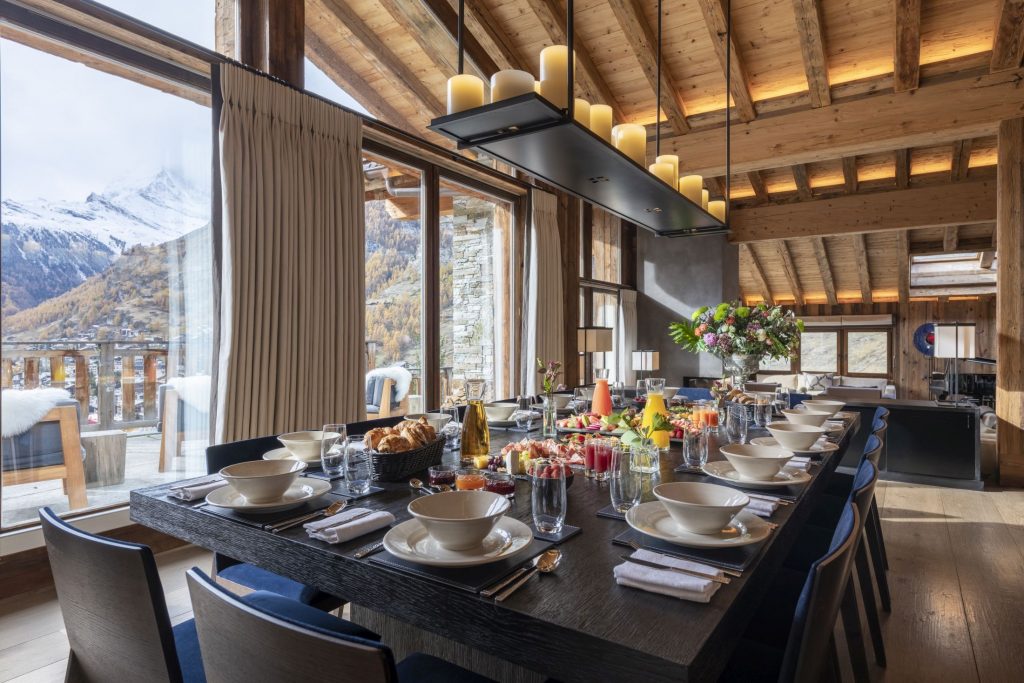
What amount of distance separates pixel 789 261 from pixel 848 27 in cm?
677

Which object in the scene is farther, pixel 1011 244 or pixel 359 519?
pixel 1011 244

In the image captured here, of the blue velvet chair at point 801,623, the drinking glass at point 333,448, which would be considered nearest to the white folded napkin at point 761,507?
the blue velvet chair at point 801,623

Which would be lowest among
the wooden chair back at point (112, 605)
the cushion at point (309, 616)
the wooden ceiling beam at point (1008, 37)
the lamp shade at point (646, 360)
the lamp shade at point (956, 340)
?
the cushion at point (309, 616)

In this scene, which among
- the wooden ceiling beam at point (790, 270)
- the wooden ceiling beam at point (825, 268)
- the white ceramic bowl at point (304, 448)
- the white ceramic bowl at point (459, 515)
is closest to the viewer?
the white ceramic bowl at point (459, 515)

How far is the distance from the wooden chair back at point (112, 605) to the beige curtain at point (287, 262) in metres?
1.99

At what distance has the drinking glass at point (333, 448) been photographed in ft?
5.07

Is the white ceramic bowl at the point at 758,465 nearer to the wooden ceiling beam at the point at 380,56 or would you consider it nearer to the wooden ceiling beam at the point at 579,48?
the wooden ceiling beam at the point at 579,48

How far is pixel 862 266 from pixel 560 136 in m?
10.4

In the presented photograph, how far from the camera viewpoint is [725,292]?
7910 millimetres

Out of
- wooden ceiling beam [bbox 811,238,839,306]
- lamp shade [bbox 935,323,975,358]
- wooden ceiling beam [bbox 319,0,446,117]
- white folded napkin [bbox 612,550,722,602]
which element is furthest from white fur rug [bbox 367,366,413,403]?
wooden ceiling beam [bbox 811,238,839,306]

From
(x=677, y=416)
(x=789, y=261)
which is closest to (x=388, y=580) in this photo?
(x=677, y=416)

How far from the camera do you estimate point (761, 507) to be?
131 centimetres

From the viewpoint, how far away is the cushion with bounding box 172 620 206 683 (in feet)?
3.73

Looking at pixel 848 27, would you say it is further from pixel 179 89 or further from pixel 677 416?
pixel 179 89
